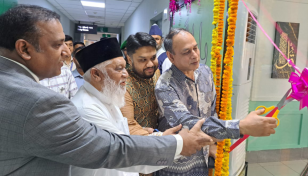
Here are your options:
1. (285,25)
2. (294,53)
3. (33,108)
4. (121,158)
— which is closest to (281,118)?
(294,53)

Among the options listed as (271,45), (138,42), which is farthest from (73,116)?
(271,45)

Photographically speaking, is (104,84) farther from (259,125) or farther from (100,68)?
(259,125)

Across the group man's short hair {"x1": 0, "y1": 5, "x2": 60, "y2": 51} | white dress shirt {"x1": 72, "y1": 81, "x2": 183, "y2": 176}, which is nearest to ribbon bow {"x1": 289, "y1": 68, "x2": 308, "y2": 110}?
white dress shirt {"x1": 72, "y1": 81, "x2": 183, "y2": 176}

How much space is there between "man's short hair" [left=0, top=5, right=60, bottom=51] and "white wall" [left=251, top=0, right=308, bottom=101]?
1.28 m

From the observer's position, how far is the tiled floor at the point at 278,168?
142cm

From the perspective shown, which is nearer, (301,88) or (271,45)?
(301,88)

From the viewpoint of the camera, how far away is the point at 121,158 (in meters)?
0.77

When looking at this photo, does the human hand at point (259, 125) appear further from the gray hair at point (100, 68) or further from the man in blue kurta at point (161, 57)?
the man in blue kurta at point (161, 57)

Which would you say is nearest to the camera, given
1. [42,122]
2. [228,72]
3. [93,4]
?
[42,122]

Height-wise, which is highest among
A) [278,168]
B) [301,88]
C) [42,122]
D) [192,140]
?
[301,88]

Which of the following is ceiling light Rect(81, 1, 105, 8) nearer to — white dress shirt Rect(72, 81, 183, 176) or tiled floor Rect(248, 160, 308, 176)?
white dress shirt Rect(72, 81, 183, 176)

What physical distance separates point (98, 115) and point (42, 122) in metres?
0.38

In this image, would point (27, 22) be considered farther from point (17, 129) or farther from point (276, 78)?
point (276, 78)

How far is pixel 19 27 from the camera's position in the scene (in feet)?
2.39
